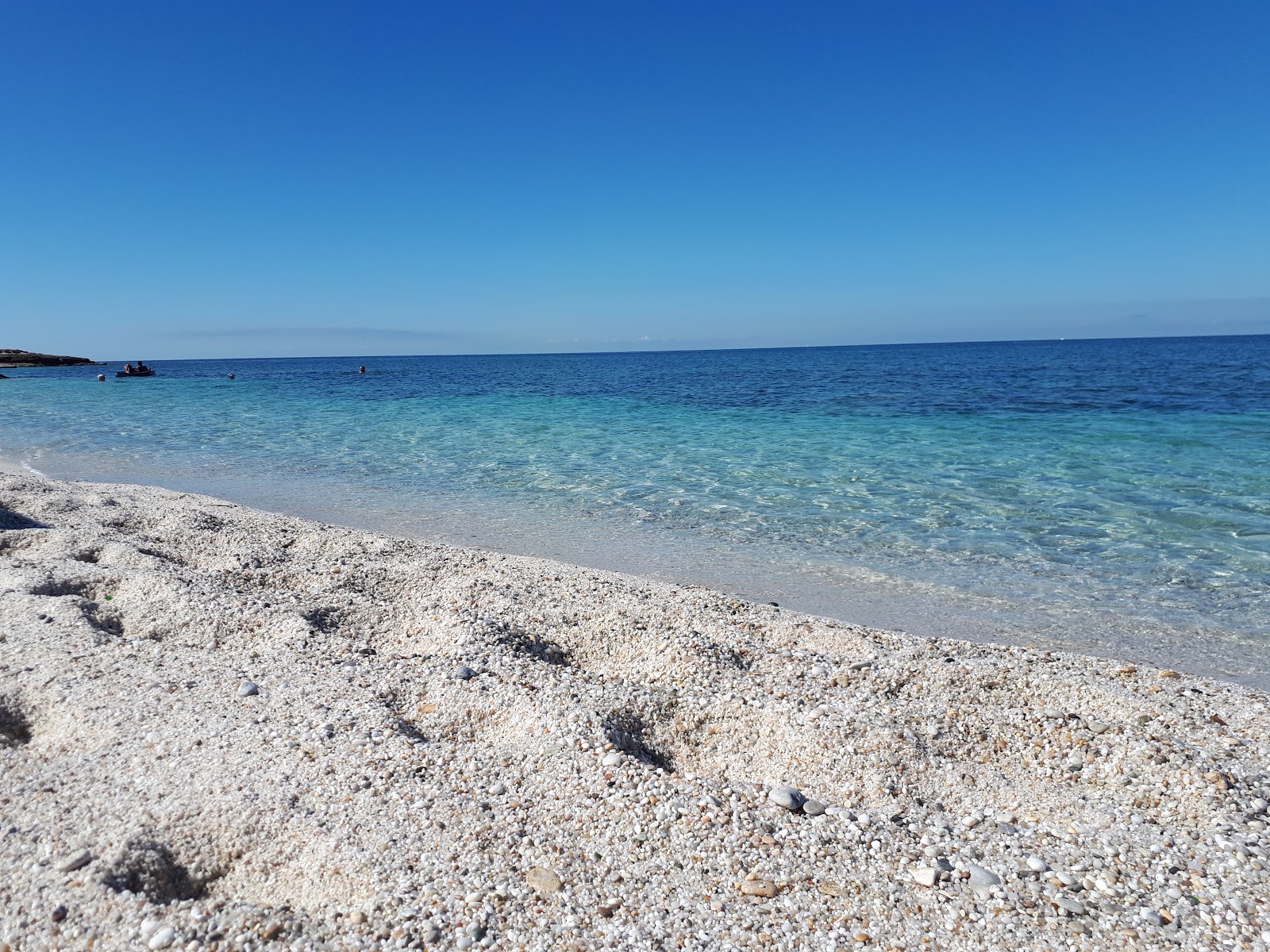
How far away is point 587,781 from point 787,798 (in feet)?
2.60

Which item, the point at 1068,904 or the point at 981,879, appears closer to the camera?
the point at 1068,904

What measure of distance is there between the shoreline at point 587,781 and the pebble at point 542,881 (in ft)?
0.05

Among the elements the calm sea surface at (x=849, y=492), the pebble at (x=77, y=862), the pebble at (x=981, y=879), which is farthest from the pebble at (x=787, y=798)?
the calm sea surface at (x=849, y=492)

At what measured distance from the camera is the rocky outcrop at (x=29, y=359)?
261ft

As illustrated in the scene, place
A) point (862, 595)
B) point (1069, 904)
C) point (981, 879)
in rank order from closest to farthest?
point (1069, 904) < point (981, 879) < point (862, 595)

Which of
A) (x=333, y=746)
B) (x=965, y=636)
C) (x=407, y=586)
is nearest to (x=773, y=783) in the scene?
(x=333, y=746)

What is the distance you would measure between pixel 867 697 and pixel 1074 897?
1515 millimetres

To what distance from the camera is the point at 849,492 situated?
398 inches

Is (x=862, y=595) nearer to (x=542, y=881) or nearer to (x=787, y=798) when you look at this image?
(x=787, y=798)

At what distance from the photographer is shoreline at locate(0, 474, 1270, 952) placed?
229cm

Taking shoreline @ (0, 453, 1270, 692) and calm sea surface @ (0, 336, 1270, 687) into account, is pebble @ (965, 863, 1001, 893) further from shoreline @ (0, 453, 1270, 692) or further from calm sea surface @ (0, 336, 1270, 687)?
calm sea surface @ (0, 336, 1270, 687)

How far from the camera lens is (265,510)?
9516mm

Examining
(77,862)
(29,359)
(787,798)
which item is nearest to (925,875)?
(787,798)

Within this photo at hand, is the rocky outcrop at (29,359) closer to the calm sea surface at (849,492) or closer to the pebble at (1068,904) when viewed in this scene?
the calm sea surface at (849,492)
